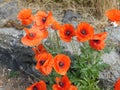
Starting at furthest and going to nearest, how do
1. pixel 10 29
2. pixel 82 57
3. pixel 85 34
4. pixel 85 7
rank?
pixel 85 7
pixel 10 29
pixel 82 57
pixel 85 34

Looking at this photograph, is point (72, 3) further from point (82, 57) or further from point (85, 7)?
point (82, 57)

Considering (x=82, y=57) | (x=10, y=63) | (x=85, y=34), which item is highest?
(x=85, y=34)

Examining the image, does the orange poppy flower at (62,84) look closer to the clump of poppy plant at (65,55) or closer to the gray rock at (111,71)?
the clump of poppy plant at (65,55)

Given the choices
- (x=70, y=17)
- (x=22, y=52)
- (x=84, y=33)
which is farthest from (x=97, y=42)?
(x=70, y=17)

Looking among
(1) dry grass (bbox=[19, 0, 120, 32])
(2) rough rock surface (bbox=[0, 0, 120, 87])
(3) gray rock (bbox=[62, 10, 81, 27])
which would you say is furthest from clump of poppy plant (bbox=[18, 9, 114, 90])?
(1) dry grass (bbox=[19, 0, 120, 32])

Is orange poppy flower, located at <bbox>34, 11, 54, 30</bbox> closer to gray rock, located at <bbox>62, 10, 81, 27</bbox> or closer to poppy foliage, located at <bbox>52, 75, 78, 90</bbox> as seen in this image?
poppy foliage, located at <bbox>52, 75, 78, 90</bbox>

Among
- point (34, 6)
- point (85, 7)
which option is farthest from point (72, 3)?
point (34, 6)

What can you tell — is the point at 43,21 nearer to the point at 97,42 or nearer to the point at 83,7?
the point at 97,42
